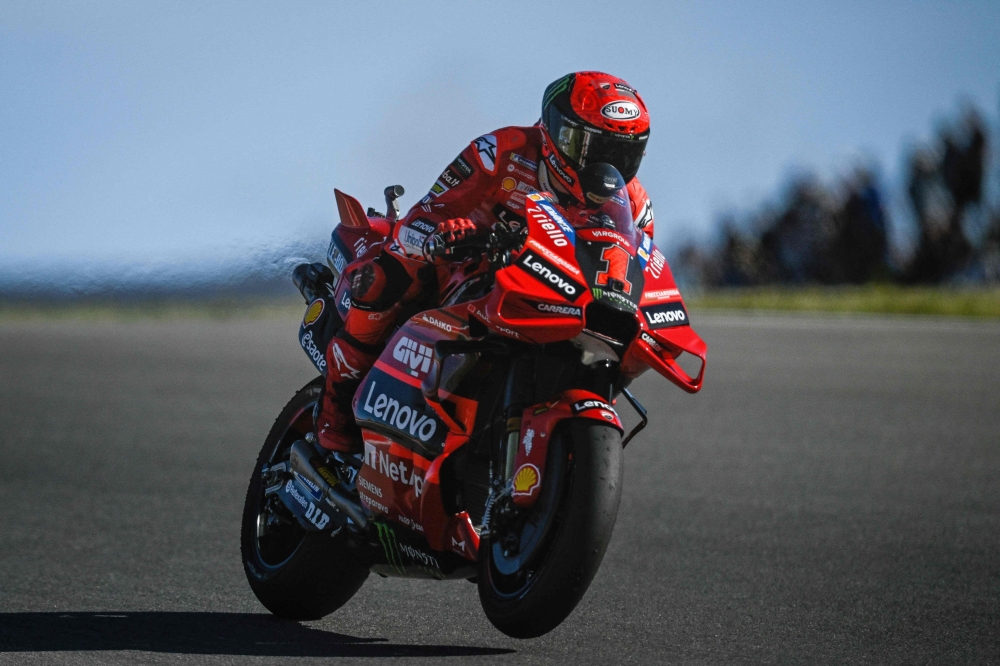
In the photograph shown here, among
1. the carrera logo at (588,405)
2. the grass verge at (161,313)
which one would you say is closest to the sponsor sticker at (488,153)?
the carrera logo at (588,405)

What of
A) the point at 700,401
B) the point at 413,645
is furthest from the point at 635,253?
the point at 700,401

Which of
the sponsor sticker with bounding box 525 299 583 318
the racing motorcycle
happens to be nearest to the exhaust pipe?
the racing motorcycle

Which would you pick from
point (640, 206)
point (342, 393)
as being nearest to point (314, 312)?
point (342, 393)

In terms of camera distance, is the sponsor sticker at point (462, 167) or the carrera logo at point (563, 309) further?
the sponsor sticker at point (462, 167)

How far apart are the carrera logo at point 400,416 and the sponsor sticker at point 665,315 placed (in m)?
0.82

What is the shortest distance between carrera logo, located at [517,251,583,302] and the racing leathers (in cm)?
42

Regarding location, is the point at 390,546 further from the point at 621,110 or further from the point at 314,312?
the point at 621,110

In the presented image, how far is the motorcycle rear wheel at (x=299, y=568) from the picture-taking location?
5.25 metres

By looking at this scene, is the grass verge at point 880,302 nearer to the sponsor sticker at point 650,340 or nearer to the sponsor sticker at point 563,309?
the sponsor sticker at point 650,340

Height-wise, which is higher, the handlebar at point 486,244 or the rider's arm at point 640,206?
the handlebar at point 486,244

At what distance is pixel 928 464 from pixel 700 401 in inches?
173

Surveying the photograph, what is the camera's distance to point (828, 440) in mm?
11477

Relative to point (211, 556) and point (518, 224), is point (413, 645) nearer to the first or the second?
point (518, 224)

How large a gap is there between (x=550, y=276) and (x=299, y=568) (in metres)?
1.74
